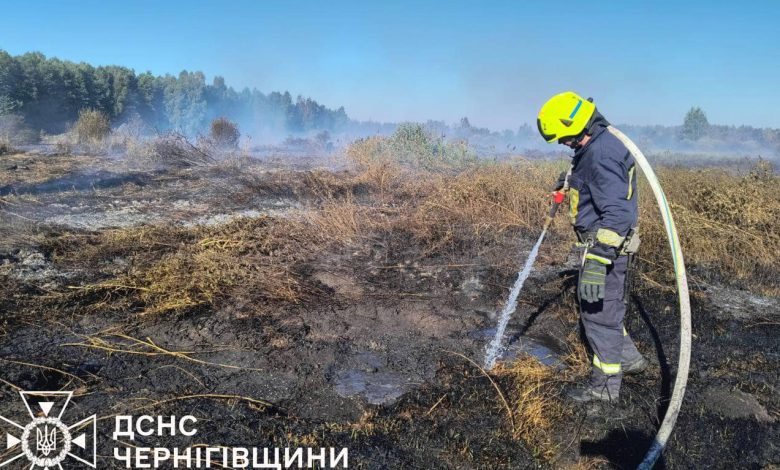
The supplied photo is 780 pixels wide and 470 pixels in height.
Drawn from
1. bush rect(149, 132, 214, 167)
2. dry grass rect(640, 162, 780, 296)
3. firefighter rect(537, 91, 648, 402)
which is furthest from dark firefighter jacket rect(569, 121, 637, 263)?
bush rect(149, 132, 214, 167)

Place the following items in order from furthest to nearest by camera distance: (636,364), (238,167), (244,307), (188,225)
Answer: (238,167) → (188,225) → (244,307) → (636,364)

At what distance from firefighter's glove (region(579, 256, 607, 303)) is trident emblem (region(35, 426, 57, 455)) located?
3.31 meters

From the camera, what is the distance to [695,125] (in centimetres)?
4847

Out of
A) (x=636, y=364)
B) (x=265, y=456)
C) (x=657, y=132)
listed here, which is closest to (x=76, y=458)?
(x=265, y=456)

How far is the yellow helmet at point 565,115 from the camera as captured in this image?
3.05 metres

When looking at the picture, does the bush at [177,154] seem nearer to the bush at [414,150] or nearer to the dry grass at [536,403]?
the bush at [414,150]

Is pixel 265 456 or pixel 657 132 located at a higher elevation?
pixel 657 132

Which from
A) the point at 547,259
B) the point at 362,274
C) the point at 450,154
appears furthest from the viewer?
the point at 450,154

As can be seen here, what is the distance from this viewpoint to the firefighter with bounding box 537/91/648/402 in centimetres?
302

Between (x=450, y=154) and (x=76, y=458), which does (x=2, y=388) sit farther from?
(x=450, y=154)

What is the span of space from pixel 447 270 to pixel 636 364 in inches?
97.5

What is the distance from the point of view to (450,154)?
1380 centimetres

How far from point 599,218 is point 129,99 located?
3299 centimetres

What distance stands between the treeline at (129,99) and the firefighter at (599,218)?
1028 inches
